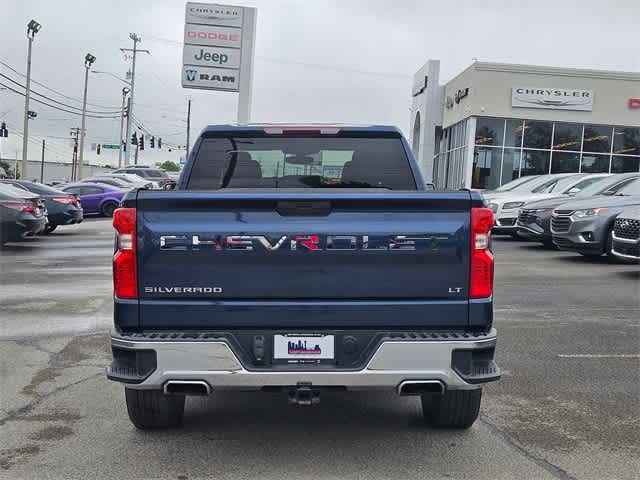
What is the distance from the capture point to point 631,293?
37.0ft

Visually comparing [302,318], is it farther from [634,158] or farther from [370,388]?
[634,158]

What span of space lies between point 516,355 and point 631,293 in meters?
4.53

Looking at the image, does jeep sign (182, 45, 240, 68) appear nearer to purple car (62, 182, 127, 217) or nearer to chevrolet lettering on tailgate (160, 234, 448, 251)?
purple car (62, 182, 127, 217)

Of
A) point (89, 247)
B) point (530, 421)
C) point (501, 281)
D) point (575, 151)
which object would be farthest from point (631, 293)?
point (575, 151)

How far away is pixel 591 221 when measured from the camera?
1385cm

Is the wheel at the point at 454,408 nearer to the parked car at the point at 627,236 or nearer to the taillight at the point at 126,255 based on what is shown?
the taillight at the point at 126,255

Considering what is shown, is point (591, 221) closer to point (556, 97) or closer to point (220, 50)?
point (556, 97)

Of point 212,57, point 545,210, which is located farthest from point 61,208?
point 212,57

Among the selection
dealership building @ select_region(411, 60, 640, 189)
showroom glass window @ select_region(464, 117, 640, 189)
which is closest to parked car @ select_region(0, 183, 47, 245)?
dealership building @ select_region(411, 60, 640, 189)

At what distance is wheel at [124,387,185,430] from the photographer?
5000mm

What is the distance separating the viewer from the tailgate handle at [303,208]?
4.29 metres

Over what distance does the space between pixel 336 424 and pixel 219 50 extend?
3742cm

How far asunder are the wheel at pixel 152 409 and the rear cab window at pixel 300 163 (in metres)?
1.59

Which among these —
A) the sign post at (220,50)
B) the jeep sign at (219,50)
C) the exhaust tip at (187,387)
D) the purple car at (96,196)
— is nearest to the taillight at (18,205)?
the purple car at (96,196)
